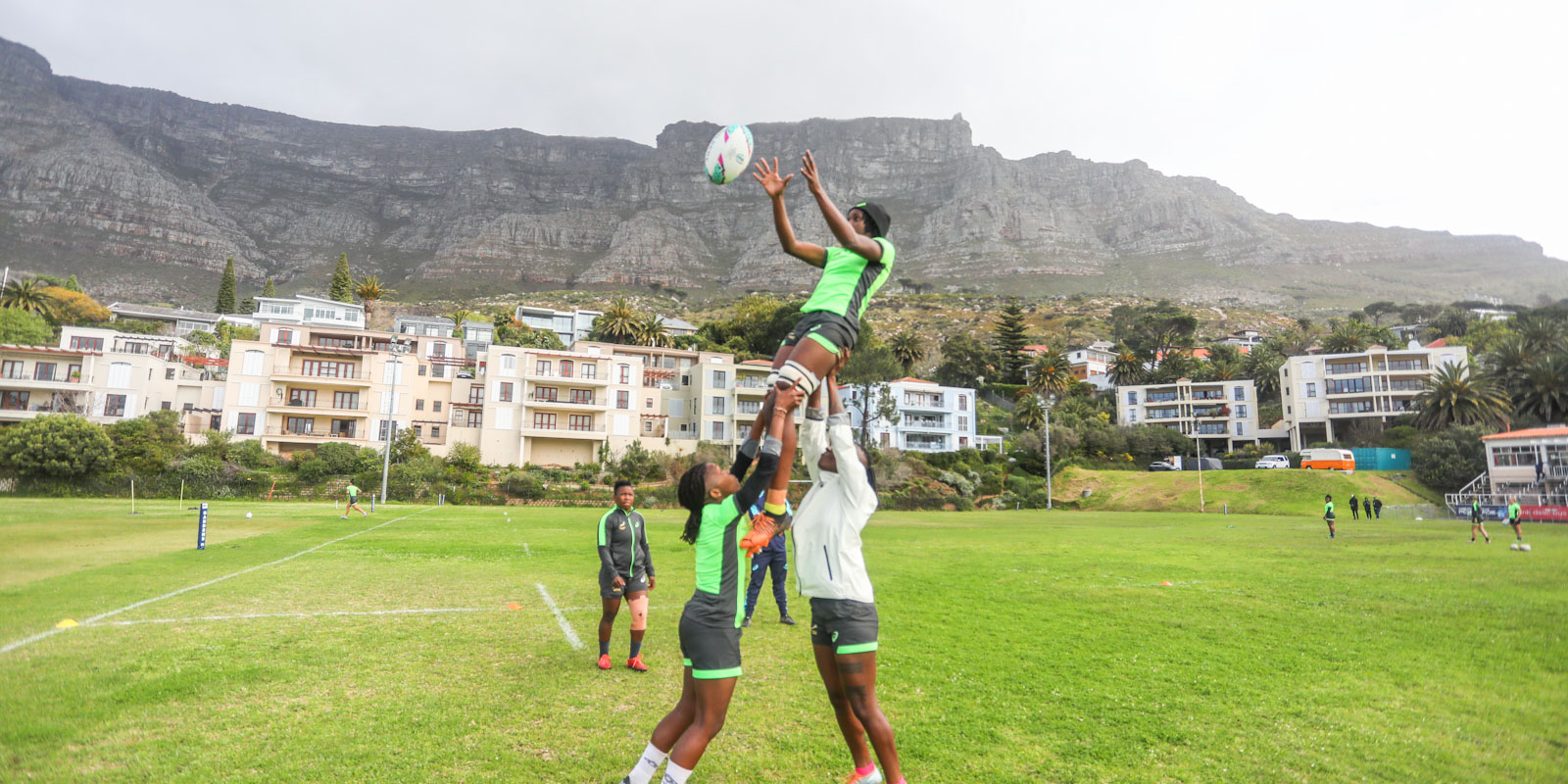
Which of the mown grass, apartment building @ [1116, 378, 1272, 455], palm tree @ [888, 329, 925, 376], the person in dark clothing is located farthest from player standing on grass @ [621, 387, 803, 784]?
apartment building @ [1116, 378, 1272, 455]

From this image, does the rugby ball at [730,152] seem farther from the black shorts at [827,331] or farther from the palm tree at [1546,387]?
the palm tree at [1546,387]

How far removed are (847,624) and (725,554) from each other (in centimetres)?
89

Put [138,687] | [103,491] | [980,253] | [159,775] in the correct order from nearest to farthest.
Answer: [159,775]
[138,687]
[103,491]
[980,253]

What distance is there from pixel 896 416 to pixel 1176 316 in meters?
63.2

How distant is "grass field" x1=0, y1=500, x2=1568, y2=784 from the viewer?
16.7 ft

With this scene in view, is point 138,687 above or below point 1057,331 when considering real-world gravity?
below

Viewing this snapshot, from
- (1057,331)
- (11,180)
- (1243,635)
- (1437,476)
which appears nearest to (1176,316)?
(1057,331)

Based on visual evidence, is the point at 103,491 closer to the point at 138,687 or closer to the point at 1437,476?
the point at 138,687

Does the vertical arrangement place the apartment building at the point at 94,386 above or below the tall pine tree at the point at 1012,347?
below

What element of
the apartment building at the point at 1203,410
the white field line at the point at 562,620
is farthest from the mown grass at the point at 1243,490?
the white field line at the point at 562,620

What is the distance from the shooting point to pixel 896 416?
211 ft

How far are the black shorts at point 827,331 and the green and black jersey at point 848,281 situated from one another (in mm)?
46

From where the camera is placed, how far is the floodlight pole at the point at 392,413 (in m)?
44.1

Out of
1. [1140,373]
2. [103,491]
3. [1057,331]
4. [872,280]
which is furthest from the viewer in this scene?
[1057,331]
